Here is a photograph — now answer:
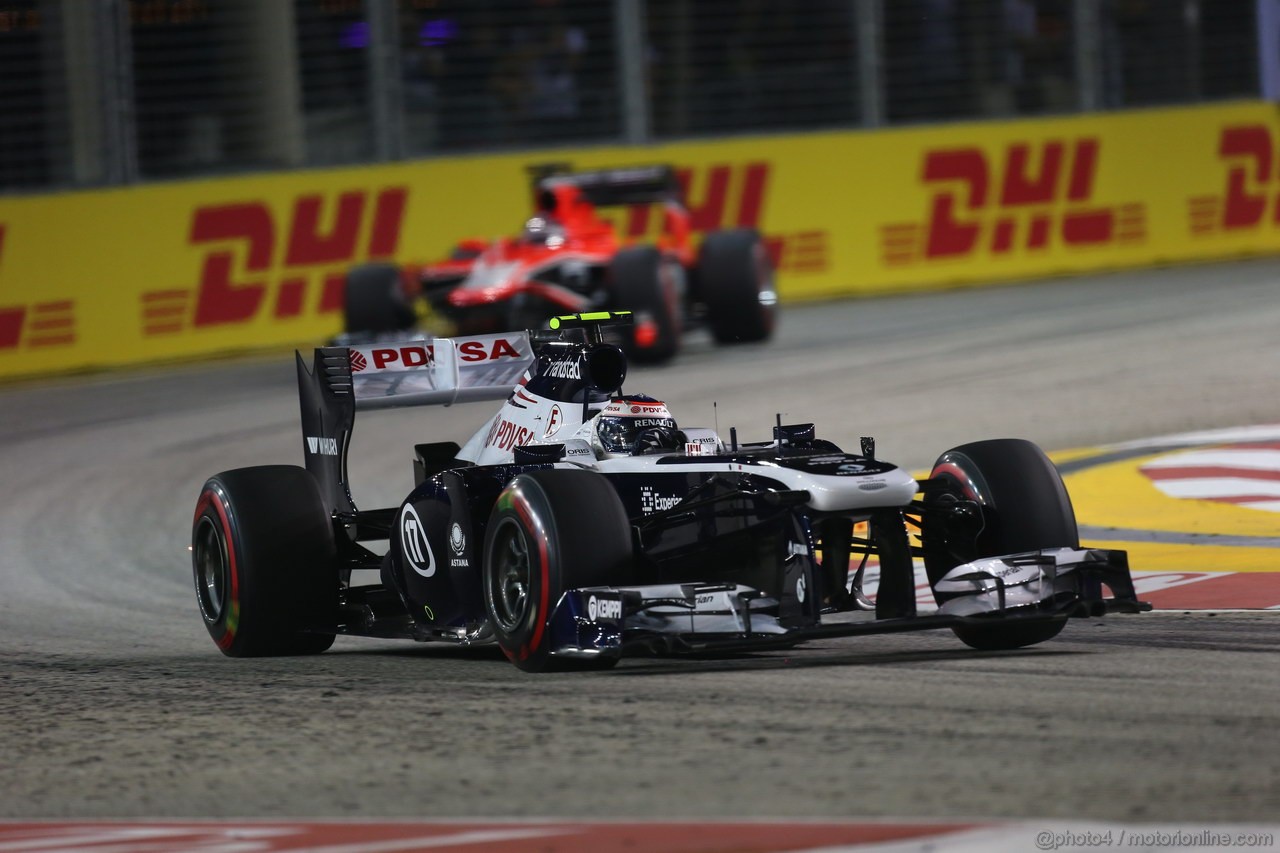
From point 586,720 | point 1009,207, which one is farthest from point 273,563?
point 1009,207

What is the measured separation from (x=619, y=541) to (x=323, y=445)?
2.48 m

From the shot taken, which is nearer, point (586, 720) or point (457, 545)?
point (586, 720)

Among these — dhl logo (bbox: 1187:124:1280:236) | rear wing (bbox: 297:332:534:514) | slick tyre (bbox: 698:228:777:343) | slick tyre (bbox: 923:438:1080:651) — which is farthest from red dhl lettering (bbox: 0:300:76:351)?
slick tyre (bbox: 923:438:1080:651)

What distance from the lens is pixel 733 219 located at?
23328 millimetres

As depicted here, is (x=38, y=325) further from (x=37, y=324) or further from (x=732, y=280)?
(x=732, y=280)

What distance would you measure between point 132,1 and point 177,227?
95.5 inches

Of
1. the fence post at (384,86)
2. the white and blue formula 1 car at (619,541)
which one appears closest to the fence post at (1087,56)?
the fence post at (384,86)

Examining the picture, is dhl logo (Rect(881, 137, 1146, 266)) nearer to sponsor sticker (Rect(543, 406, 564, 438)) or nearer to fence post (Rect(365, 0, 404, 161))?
fence post (Rect(365, 0, 404, 161))

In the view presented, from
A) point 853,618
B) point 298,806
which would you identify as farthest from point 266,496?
point 298,806

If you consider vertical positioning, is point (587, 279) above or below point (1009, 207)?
below

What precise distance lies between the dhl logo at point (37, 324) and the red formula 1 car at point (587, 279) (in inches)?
112

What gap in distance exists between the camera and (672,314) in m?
18.1

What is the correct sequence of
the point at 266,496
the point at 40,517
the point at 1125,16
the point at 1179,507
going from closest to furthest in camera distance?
the point at 266,496 → the point at 1179,507 → the point at 40,517 → the point at 1125,16

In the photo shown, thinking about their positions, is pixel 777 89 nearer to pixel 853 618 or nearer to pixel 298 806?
pixel 853 618
